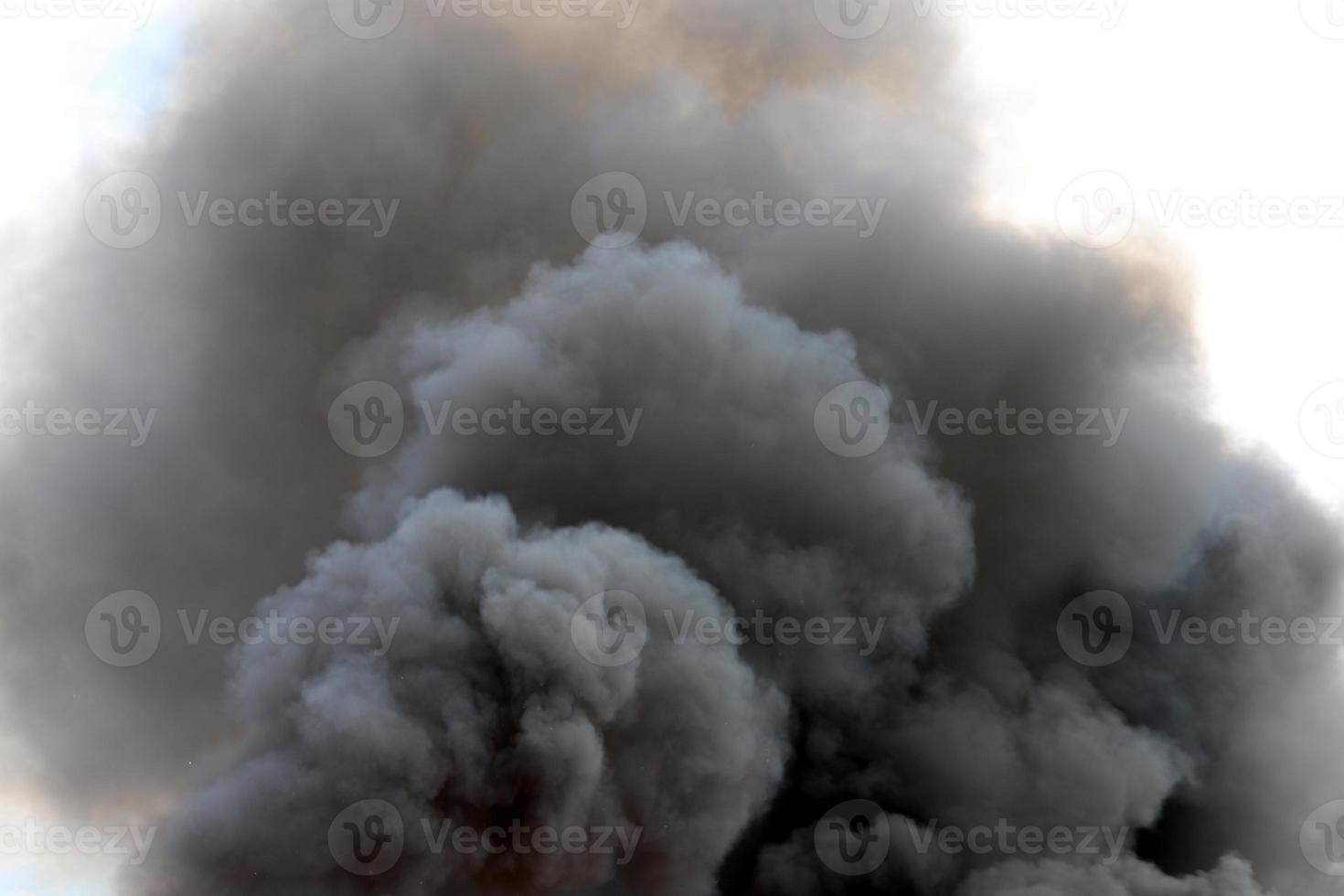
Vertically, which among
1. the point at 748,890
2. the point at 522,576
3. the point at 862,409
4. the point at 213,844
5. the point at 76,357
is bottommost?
the point at 213,844

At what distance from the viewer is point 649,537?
41469 mm

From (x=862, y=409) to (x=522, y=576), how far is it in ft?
40.7

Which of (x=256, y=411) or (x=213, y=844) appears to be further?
(x=256, y=411)

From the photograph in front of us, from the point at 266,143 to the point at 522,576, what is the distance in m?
19.1

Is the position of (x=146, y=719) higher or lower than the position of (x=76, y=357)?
lower

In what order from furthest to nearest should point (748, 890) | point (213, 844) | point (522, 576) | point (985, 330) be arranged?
point (985, 330)
point (748, 890)
point (522, 576)
point (213, 844)

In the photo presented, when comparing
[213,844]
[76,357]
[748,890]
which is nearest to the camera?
[213,844]

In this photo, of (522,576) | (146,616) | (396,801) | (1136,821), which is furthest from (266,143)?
(1136,821)

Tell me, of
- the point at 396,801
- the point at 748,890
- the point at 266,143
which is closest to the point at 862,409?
the point at 748,890

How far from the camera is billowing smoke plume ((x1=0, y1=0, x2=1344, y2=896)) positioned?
35375 millimetres

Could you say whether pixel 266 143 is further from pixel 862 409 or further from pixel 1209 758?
pixel 1209 758

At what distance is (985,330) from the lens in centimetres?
4712

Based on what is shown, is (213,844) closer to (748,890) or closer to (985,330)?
(748,890)

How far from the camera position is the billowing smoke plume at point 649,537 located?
35375 millimetres
